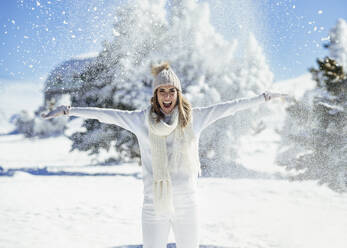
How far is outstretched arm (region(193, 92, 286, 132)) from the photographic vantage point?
202 cm

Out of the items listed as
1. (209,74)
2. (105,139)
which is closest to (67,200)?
(105,139)

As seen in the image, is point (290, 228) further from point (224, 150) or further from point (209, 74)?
point (209, 74)

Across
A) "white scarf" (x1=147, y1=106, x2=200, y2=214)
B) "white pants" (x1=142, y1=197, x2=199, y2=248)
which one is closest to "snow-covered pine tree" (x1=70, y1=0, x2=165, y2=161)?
"white scarf" (x1=147, y1=106, x2=200, y2=214)

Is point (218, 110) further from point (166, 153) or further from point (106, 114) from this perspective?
point (106, 114)

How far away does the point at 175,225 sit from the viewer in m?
1.94

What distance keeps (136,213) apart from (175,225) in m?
3.64

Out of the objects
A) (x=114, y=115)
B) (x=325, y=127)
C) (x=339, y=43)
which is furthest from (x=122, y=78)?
(x=114, y=115)

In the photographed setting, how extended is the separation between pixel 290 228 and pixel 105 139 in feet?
21.1

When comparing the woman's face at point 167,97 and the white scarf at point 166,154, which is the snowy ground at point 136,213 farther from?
the woman's face at point 167,97

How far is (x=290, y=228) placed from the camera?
4578 millimetres

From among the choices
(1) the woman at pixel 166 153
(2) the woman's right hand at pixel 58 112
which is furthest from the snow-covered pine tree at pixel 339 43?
(2) the woman's right hand at pixel 58 112

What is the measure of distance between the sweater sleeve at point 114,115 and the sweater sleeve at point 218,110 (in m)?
0.35

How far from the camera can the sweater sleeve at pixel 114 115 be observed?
6.28 ft

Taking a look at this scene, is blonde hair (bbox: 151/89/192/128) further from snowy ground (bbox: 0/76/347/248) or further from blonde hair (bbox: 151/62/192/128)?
snowy ground (bbox: 0/76/347/248)
